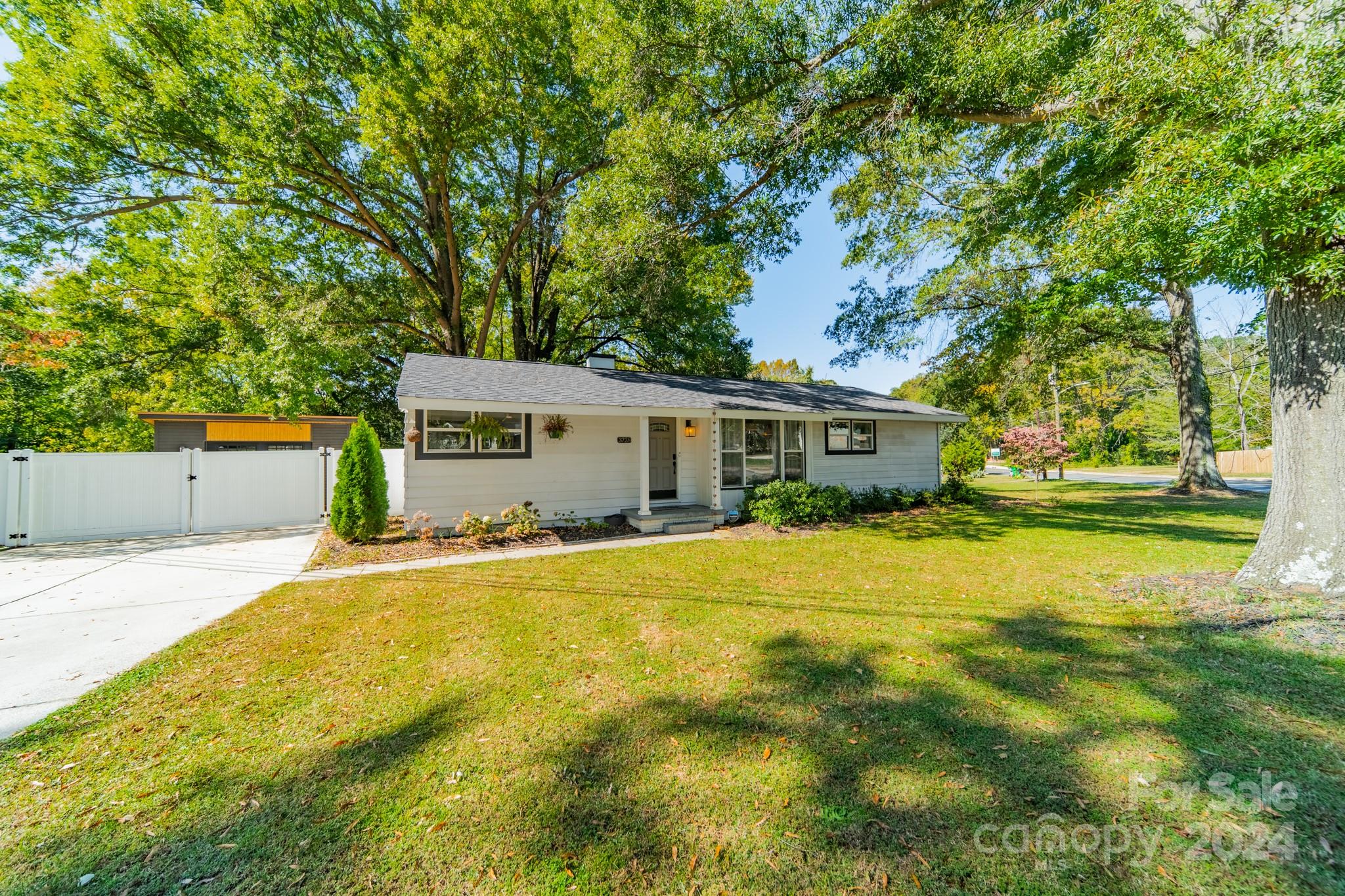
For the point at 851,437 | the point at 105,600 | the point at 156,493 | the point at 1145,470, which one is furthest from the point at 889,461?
the point at 1145,470

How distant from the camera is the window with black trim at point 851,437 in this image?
1167 centimetres

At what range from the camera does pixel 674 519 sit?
905 centimetres

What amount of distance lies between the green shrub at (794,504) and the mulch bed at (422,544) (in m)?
2.60

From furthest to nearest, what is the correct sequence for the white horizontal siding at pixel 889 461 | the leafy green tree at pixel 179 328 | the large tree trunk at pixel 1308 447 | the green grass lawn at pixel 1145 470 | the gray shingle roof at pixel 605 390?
the green grass lawn at pixel 1145 470, the white horizontal siding at pixel 889 461, the leafy green tree at pixel 179 328, the gray shingle roof at pixel 605 390, the large tree trunk at pixel 1308 447

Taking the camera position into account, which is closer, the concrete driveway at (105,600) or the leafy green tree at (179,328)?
the concrete driveway at (105,600)

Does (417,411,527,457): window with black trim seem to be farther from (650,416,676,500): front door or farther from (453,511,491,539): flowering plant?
(650,416,676,500): front door

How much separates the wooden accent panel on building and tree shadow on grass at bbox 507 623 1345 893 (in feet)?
55.7

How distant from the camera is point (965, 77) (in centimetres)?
559

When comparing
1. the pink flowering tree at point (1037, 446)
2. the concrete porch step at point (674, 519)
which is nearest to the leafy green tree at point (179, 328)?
the concrete porch step at point (674, 519)

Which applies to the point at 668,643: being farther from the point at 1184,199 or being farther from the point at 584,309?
the point at 584,309

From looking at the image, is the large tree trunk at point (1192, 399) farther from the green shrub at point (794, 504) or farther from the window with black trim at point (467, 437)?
the window with black trim at point (467, 437)

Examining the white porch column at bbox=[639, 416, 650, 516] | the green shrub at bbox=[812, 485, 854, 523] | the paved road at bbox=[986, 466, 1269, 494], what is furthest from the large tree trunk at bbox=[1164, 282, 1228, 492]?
the white porch column at bbox=[639, 416, 650, 516]

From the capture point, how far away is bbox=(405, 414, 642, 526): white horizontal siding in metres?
8.15

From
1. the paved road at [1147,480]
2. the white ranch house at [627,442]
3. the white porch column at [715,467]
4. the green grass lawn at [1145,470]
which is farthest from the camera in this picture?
the green grass lawn at [1145,470]
